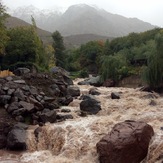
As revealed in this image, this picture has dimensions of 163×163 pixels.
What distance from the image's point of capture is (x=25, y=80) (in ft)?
85.9

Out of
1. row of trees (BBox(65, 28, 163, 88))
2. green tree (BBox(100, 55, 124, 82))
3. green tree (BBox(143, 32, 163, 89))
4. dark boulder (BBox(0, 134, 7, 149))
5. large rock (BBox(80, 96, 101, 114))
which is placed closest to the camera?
dark boulder (BBox(0, 134, 7, 149))

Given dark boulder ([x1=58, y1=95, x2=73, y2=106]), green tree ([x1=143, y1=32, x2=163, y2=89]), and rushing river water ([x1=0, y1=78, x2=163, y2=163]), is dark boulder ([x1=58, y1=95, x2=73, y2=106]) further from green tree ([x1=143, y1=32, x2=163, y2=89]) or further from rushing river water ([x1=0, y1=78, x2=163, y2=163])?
green tree ([x1=143, y1=32, x2=163, y2=89])

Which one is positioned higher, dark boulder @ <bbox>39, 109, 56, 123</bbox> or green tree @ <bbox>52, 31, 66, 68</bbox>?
green tree @ <bbox>52, 31, 66, 68</bbox>

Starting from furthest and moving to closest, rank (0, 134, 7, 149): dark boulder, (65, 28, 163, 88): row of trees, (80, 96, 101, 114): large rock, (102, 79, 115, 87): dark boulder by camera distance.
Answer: (102, 79, 115, 87): dark boulder
(65, 28, 163, 88): row of trees
(80, 96, 101, 114): large rock
(0, 134, 7, 149): dark boulder

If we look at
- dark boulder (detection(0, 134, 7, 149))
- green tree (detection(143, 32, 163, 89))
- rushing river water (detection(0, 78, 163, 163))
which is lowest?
dark boulder (detection(0, 134, 7, 149))

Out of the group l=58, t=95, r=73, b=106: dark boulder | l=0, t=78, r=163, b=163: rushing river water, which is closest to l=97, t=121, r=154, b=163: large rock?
l=0, t=78, r=163, b=163: rushing river water

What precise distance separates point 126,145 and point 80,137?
3442 mm

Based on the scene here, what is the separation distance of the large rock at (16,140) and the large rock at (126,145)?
441cm

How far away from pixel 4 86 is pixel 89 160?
1061 cm

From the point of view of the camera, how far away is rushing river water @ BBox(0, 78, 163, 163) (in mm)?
15586

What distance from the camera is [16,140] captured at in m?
17.5

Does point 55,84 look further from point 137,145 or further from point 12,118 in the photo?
point 137,145

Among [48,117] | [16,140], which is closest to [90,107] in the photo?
[48,117]

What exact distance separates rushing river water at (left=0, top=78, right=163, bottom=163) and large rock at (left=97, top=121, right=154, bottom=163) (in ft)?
1.30
